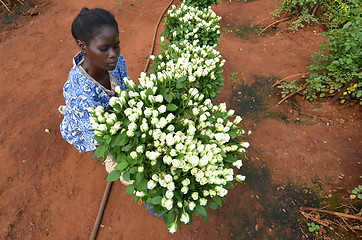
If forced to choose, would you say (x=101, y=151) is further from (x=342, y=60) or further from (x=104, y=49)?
(x=342, y=60)

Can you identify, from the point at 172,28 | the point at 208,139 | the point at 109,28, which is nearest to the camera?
the point at 208,139

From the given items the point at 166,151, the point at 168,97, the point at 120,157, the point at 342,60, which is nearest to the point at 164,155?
the point at 166,151

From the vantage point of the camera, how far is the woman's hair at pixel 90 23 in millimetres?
1707

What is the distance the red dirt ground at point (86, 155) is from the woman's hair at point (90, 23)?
2337mm

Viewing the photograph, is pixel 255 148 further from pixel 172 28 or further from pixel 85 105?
pixel 85 105

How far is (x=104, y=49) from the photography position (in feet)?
5.96

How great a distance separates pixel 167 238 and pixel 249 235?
1.24 meters

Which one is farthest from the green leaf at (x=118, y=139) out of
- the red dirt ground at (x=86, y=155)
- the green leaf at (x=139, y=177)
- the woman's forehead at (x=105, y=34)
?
the red dirt ground at (x=86, y=155)

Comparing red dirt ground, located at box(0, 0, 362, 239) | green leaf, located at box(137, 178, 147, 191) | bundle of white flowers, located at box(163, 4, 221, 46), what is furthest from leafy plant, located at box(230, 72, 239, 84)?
green leaf, located at box(137, 178, 147, 191)

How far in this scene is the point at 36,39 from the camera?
5.55 metres

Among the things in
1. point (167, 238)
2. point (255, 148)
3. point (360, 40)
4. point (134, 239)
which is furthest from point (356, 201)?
point (134, 239)

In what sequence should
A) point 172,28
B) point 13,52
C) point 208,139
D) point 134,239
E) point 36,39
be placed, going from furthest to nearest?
point 36,39, point 13,52, point 172,28, point 134,239, point 208,139

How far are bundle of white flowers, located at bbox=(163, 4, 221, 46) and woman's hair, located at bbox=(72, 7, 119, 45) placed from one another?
1310 millimetres

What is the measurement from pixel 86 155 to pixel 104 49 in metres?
2.34
